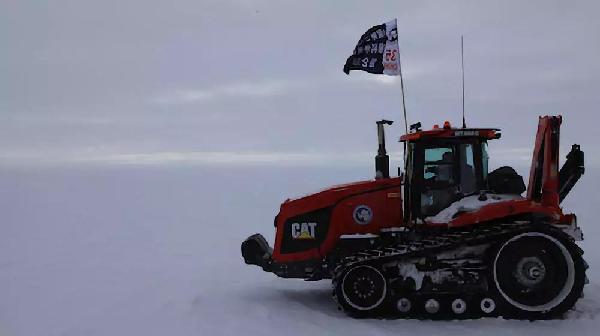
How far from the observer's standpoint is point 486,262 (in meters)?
8.80

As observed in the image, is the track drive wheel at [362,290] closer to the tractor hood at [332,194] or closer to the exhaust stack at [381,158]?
the tractor hood at [332,194]

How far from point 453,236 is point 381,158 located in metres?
1.89

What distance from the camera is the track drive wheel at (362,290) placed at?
8.95 meters

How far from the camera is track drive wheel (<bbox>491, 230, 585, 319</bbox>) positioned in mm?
8578

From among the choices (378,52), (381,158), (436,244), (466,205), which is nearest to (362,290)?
(436,244)

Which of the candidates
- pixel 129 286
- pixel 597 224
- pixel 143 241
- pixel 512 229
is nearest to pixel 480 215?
pixel 512 229

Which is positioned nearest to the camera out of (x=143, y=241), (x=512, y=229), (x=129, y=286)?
(x=512, y=229)

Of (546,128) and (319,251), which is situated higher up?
(546,128)

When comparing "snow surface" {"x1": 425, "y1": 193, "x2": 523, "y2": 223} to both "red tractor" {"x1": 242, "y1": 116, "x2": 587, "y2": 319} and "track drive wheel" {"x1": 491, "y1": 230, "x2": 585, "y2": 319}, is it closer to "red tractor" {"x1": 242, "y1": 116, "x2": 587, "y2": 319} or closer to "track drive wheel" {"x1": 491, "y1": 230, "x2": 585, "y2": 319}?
"red tractor" {"x1": 242, "y1": 116, "x2": 587, "y2": 319}

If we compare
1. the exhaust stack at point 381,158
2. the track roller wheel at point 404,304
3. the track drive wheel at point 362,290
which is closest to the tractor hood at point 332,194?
the exhaust stack at point 381,158

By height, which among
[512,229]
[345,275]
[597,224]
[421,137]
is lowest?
[597,224]

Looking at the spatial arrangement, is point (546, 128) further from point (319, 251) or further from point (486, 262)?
point (319, 251)

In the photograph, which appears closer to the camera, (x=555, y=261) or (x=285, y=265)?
(x=555, y=261)

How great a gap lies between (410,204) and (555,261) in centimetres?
226
